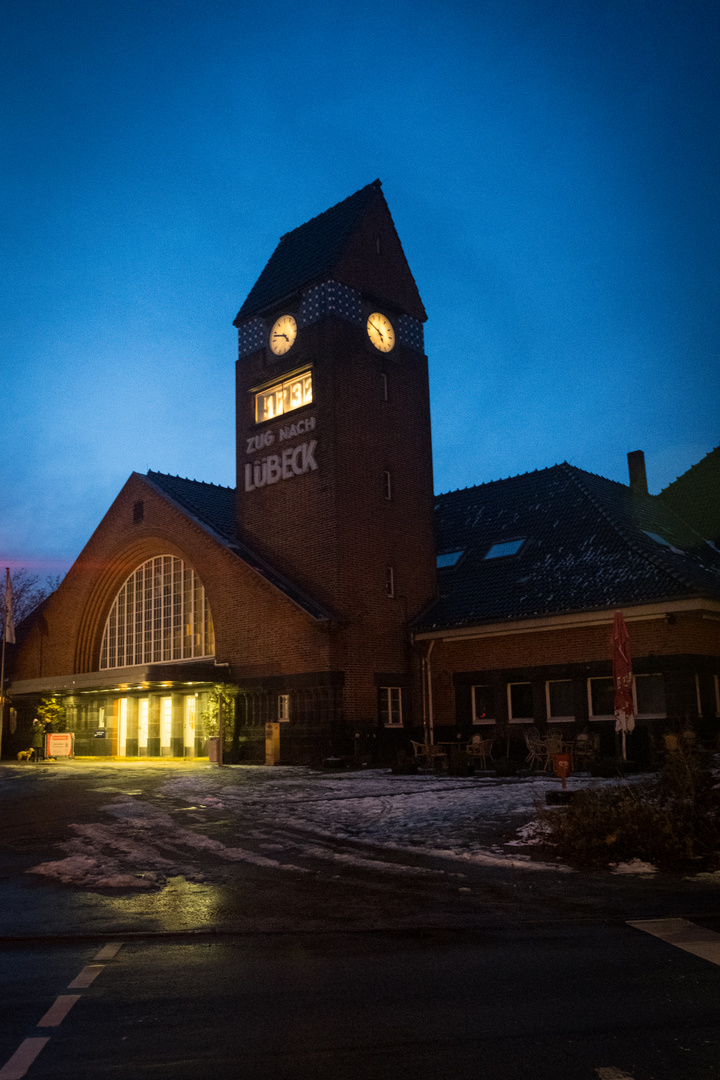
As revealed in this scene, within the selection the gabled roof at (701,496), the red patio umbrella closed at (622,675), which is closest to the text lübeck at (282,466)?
the red patio umbrella closed at (622,675)

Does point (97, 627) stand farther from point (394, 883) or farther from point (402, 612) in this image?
point (394, 883)

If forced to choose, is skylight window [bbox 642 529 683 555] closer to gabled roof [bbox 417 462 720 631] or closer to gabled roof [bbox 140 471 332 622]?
gabled roof [bbox 417 462 720 631]

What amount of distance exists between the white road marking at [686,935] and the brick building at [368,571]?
49.2 feet

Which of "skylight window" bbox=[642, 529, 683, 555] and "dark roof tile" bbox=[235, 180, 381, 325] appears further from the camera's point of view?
"dark roof tile" bbox=[235, 180, 381, 325]

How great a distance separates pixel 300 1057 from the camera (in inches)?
169

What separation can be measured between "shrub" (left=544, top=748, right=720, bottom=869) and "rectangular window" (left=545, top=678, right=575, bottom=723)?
1315 centimetres

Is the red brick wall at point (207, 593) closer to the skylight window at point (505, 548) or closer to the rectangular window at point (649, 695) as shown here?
the skylight window at point (505, 548)

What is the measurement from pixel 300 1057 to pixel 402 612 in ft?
78.5

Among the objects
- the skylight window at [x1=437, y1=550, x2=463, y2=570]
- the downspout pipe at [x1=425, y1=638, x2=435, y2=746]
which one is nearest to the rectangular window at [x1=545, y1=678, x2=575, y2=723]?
the downspout pipe at [x1=425, y1=638, x2=435, y2=746]

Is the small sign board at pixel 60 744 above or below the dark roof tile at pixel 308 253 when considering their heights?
below

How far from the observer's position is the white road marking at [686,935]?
6.02 meters

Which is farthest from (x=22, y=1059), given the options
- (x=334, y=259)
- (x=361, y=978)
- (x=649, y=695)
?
(x=334, y=259)

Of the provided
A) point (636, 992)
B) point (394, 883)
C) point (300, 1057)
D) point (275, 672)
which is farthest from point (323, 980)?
point (275, 672)

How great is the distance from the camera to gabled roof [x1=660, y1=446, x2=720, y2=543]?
104 ft
